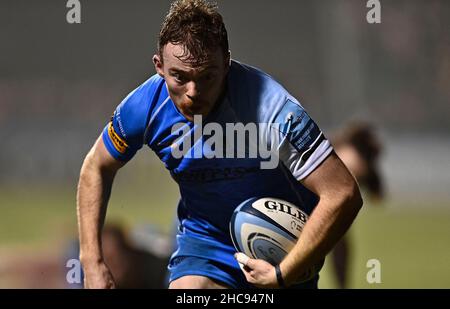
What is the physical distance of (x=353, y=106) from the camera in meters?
14.1

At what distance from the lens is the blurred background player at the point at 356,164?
786cm

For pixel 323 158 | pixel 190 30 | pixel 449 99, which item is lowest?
pixel 449 99

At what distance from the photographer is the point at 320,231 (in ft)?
13.1

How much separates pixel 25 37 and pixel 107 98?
65.0 inches

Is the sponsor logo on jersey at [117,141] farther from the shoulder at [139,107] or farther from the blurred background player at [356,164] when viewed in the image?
the blurred background player at [356,164]

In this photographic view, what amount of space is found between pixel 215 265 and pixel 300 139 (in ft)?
2.67

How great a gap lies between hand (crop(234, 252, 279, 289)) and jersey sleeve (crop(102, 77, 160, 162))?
717 mm

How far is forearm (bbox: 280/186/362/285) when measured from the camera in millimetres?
3955

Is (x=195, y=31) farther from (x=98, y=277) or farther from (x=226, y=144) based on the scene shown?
(x=98, y=277)

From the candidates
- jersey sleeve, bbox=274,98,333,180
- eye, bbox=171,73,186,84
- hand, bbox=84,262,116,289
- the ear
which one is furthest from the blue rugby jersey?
hand, bbox=84,262,116,289

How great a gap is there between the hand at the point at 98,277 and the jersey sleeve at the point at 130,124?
50 cm

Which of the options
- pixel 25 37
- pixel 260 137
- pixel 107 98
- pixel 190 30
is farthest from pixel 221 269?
pixel 25 37
